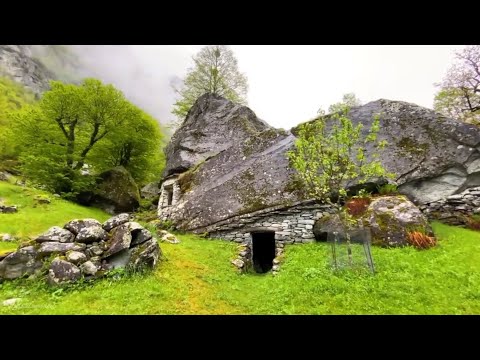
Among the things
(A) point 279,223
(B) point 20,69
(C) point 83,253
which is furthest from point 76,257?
(B) point 20,69

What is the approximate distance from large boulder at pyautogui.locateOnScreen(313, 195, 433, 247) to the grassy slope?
83 cm

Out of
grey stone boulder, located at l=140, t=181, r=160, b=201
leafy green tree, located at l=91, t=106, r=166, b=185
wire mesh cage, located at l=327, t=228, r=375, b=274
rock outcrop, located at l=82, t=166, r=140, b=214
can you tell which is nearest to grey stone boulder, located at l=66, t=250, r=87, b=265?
wire mesh cage, located at l=327, t=228, r=375, b=274

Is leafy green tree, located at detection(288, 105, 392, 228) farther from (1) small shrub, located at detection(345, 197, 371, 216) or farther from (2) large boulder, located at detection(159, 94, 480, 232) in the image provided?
(2) large boulder, located at detection(159, 94, 480, 232)

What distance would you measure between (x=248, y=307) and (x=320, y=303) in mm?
2099

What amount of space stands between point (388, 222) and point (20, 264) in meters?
14.2

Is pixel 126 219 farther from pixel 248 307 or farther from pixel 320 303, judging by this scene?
pixel 320 303

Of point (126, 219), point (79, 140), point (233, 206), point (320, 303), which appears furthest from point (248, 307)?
point (79, 140)

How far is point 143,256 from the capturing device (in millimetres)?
10039

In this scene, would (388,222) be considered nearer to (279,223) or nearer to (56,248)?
(279,223)

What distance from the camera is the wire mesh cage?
10.3m

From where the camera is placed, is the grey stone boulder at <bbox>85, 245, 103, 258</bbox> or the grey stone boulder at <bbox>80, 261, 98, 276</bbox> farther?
the grey stone boulder at <bbox>85, 245, 103, 258</bbox>

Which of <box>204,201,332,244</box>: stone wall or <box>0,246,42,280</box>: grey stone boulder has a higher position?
<box>204,201,332,244</box>: stone wall

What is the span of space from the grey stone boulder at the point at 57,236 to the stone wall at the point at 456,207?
16.8 m

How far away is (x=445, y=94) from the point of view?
28281 millimetres
